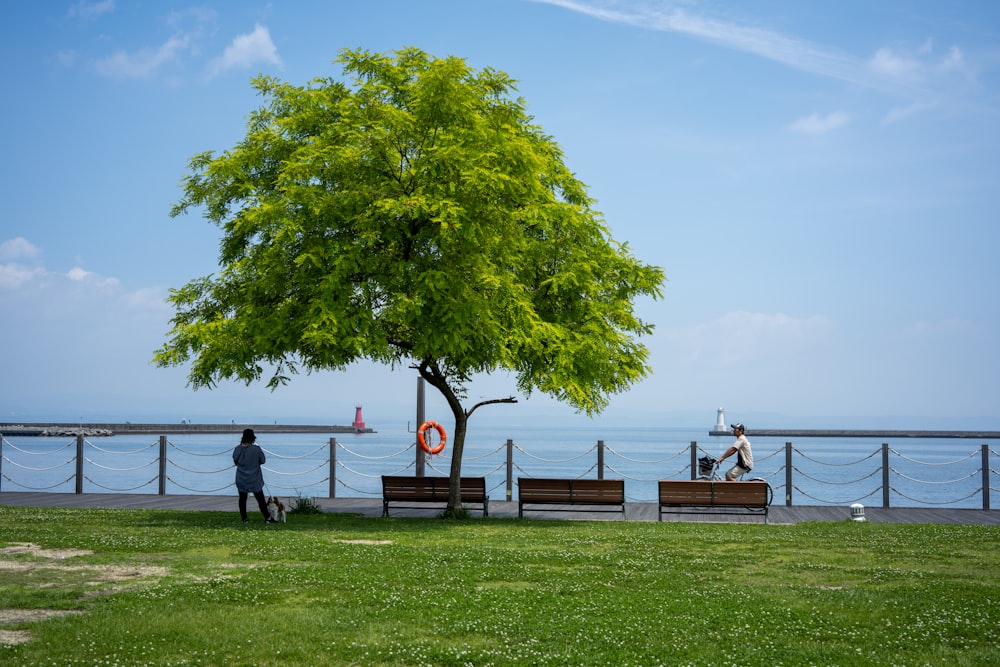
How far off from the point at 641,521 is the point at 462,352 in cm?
546

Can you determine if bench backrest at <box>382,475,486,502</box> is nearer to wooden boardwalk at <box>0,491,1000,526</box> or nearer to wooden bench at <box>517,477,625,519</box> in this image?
wooden boardwalk at <box>0,491,1000,526</box>

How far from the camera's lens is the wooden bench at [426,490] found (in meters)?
20.8

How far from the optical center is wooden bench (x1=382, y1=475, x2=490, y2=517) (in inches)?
821

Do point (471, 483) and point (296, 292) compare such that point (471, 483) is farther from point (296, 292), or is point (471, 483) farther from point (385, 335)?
point (296, 292)

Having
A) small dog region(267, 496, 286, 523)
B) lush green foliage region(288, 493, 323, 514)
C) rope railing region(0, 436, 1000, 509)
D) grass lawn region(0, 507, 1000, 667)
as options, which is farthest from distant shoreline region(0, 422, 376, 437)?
grass lawn region(0, 507, 1000, 667)

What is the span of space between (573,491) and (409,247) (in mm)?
6146

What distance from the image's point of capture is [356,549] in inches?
571

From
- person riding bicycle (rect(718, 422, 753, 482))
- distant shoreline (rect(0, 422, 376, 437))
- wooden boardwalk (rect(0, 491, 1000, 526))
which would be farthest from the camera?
distant shoreline (rect(0, 422, 376, 437))

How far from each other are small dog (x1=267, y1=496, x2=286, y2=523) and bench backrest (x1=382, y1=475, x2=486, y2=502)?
94.9 inches

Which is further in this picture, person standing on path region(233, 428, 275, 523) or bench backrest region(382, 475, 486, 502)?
bench backrest region(382, 475, 486, 502)

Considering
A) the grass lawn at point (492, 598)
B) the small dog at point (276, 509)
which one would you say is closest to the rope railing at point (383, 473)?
the small dog at point (276, 509)

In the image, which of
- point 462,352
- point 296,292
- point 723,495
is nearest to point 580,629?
point 462,352

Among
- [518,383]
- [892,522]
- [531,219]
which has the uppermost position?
[531,219]

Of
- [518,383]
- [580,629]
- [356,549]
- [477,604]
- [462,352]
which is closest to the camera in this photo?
[580,629]
